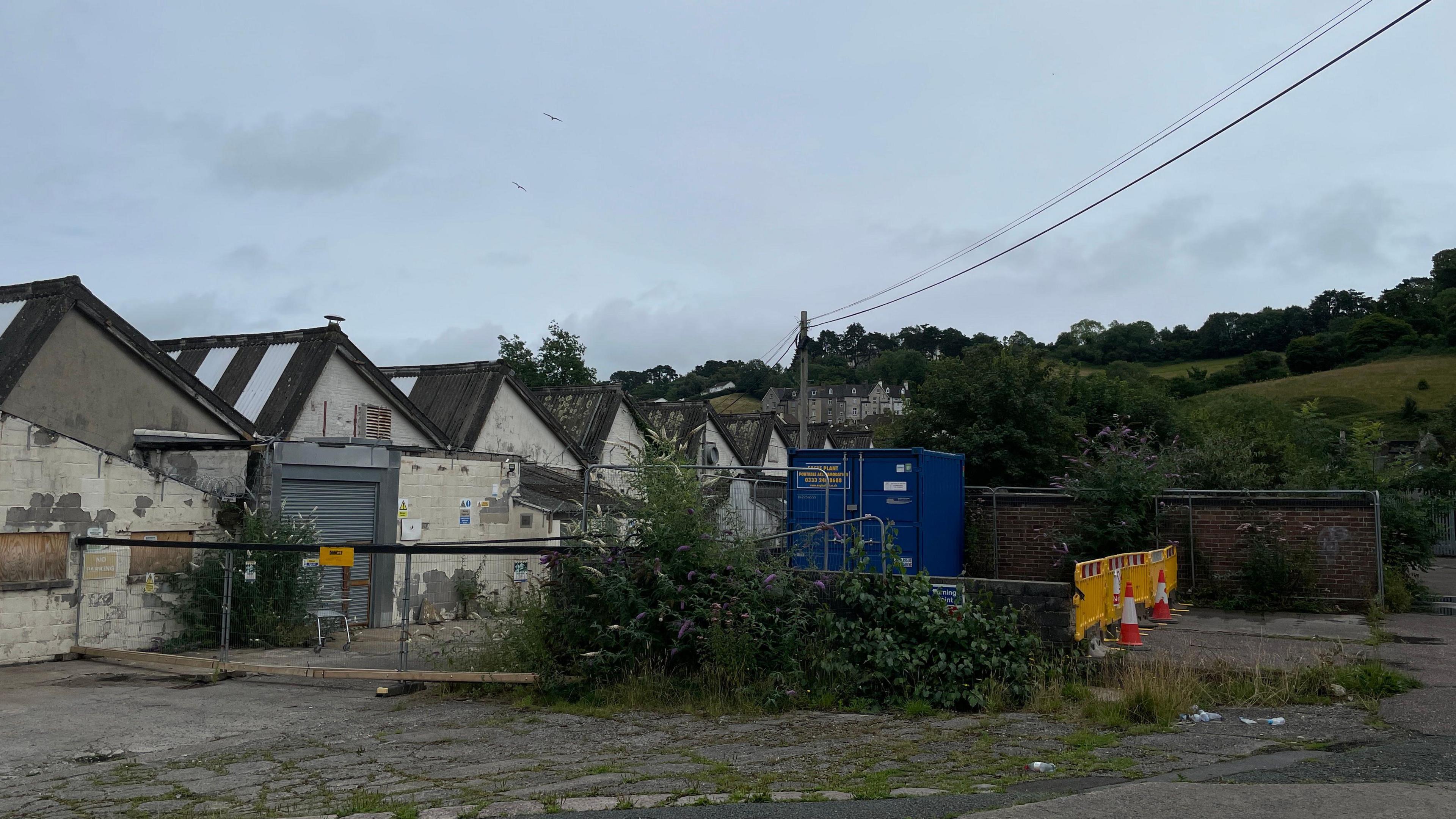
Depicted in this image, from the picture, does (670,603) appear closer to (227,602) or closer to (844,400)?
(227,602)

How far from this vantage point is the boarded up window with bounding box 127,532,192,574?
1307 cm

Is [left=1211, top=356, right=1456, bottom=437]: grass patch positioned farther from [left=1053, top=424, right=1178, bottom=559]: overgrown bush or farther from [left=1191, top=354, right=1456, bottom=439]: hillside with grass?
[left=1053, top=424, right=1178, bottom=559]: overgrown bush

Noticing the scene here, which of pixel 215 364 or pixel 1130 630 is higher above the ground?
pixel 215 364


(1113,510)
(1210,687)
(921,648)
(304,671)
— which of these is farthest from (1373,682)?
(304,671)

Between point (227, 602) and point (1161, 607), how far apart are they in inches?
505

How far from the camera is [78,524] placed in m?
12.6

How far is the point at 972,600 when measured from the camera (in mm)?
9336

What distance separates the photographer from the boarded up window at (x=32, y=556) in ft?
39.0

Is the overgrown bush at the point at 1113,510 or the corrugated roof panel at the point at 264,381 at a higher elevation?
the corrugated roof panel at the point at 264,381

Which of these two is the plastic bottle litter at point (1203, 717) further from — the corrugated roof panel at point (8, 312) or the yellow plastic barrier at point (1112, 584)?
the corrugated roof panel at point (8, 312)

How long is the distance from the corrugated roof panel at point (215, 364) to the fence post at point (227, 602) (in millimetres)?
7981

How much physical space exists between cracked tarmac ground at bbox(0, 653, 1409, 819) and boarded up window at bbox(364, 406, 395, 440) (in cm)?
960

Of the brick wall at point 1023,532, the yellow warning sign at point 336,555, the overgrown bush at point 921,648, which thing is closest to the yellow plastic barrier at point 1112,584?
the overgrown bush at point 921,648

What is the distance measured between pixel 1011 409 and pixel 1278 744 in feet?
64.7
